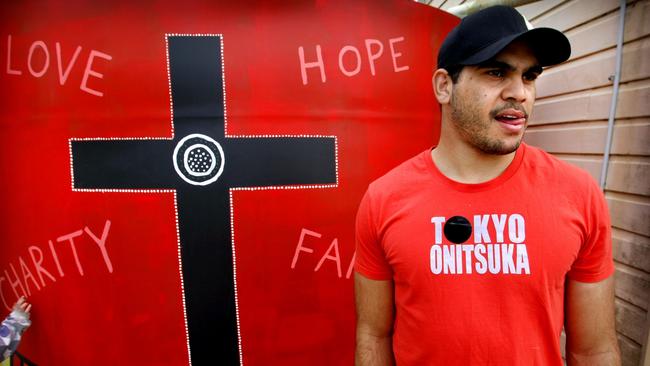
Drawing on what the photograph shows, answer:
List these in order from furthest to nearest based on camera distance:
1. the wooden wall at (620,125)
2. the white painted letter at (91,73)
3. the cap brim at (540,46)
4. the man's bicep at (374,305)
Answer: the wooden wall at (620,125), the white painted letter at (91,73), the man's bicep at (374,305), the cap brim at (540,46)

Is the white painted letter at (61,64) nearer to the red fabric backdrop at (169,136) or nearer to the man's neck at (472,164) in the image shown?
the red fabric backdrop at (169,136)

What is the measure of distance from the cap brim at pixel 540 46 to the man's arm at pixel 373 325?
73 cm

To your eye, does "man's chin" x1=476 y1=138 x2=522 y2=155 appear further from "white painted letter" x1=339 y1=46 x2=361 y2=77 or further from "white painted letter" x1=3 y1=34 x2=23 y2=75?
"white painted letter" x1=3 y1=34 x2=23 y2=75

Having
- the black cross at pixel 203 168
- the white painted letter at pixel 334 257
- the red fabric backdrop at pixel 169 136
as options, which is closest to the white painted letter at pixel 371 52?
the red fabric backdrop at pixel 169 136

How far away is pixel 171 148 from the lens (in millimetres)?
1604

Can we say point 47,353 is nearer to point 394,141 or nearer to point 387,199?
point 387,199

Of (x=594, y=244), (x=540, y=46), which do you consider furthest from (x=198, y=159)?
(x=594, y=244)

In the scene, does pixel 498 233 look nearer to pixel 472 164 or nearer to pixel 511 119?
pixel 472 164

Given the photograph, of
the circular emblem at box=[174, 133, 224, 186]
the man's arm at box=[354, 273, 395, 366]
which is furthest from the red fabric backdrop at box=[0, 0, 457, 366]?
the man's arm at box=[354, 273, 395, 366]

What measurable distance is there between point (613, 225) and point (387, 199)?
130cm

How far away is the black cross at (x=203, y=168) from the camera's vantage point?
5.26ft

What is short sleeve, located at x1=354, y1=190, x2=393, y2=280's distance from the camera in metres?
1.27

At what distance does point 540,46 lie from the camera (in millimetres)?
1128

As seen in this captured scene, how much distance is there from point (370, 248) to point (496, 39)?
68cm
